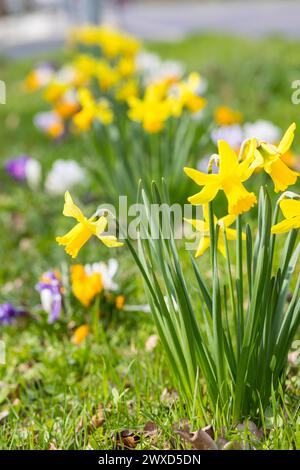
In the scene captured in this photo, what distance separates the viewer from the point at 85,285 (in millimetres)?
2209

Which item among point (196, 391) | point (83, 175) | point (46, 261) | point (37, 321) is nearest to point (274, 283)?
point (196, 391)

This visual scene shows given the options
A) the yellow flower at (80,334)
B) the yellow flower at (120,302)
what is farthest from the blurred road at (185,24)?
the yellow flower at (80,334)

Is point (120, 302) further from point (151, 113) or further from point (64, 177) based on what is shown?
point (64, 177)

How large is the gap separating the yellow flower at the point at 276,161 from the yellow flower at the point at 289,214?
33mm

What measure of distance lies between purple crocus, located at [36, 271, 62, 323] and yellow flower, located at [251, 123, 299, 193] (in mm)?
1043

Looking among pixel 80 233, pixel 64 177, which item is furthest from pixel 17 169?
pixel 80 233

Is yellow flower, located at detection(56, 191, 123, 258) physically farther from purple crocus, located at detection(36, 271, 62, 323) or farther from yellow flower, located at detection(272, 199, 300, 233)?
purple crocus, located at detection(36, 271, 62, 323)

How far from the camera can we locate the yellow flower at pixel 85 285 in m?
2.20

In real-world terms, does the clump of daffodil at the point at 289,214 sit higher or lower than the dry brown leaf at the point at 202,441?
higher

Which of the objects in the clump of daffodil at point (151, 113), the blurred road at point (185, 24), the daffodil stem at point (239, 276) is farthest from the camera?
the blurred road at point (185, 24)

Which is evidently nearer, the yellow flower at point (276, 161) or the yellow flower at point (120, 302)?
the yellow flower at point (276, 161)

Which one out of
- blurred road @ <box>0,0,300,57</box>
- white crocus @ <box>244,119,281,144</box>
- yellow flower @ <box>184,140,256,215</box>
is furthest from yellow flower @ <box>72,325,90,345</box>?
blurred road @ <box>0,0,300,57</box>

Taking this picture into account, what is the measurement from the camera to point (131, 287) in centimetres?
244

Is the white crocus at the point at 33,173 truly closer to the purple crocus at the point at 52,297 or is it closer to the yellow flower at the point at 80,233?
the purple crocus at the point at 52,297
